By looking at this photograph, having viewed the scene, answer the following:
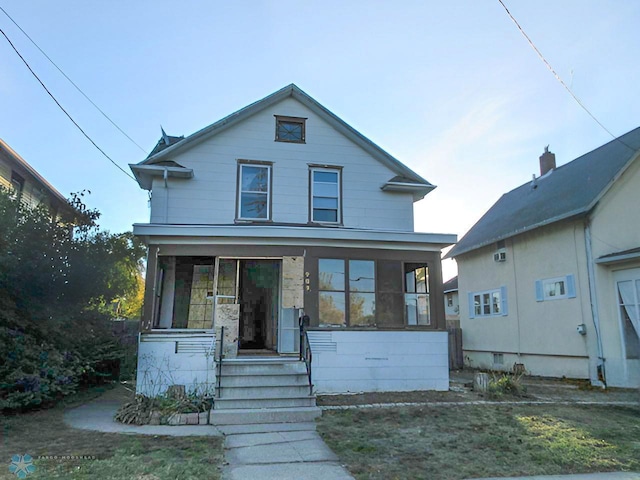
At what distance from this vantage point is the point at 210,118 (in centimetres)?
1235

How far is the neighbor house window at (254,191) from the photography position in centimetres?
1133

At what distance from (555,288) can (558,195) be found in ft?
9.85

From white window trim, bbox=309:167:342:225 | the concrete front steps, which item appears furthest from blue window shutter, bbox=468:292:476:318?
the concrete front steps

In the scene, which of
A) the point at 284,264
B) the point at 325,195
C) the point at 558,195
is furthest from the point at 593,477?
the point at 558,195

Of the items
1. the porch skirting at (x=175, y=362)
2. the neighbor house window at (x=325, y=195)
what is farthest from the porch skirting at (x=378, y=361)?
the neighbor house window at (x=325, y=195)

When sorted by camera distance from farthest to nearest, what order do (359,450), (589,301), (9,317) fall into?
(589,301) < (9,317) < (359,450)

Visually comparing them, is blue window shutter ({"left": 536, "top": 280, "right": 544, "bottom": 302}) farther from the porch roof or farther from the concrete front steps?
the concrete front steps

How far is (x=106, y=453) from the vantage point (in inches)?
203

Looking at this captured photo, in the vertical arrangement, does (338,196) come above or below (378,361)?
above

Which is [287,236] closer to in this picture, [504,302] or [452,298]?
[504,302]

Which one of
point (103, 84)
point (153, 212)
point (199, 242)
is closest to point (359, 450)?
point (199, 242)

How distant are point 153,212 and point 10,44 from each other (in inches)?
166

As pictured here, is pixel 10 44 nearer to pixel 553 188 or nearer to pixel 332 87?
pixel 332 87

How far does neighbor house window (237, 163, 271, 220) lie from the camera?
1133 cm
